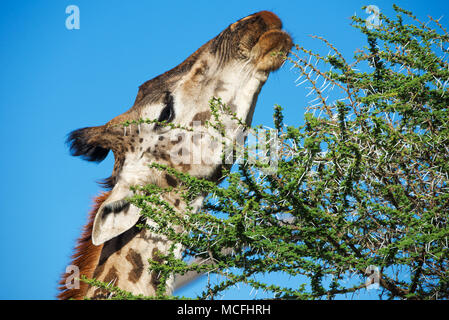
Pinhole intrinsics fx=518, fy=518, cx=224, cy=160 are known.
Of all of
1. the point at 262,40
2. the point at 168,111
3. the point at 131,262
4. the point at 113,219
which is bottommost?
the point at 131,262

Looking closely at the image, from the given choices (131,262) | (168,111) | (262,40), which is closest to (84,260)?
(131,262)

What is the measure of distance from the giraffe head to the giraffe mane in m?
0.43

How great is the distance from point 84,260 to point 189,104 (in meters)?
1.54

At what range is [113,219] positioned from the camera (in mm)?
3830

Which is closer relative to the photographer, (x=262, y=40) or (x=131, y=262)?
(x=131, y=262)

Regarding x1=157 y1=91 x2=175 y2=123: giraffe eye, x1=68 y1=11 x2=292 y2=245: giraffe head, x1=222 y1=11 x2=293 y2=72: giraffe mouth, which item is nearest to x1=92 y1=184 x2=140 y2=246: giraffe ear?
x1=68 y1=11 x2=292 y2=245: giraffe head

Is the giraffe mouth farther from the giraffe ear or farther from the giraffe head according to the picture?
the giraffe ear

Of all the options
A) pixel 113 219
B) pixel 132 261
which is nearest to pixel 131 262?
pixel 132 261

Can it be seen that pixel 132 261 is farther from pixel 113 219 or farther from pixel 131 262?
pixel 113 219

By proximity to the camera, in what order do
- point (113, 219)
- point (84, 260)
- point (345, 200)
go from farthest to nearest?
point (84, 260)
point (113, 219)
point (345, 200)

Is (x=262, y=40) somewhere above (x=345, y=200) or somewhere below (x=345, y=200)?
above

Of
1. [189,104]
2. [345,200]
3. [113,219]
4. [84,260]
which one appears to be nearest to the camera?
[345,200]
